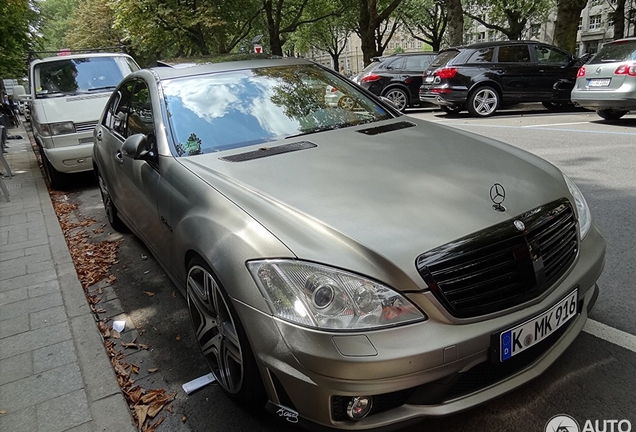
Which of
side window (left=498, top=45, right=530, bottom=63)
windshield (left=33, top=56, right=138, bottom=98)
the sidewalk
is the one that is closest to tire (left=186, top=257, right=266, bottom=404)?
the sidewalk

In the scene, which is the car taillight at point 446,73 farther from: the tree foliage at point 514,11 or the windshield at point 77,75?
the tree foliage at point 514,11

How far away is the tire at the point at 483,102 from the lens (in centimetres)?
1206

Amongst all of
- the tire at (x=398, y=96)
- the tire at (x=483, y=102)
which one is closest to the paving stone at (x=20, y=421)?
the tire at (x=483, y=102)

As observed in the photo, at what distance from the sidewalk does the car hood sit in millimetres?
1318

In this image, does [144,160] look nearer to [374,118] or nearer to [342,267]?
[374,118]

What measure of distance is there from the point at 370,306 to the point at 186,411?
1302 millimetres

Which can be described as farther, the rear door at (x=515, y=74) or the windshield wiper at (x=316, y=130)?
the rear door at (x=515, y=74)

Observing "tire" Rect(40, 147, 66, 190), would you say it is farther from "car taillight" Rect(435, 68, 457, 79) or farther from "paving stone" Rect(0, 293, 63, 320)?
"car taillight" Rect(435, 68, 457, 79)

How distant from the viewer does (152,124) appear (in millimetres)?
3312

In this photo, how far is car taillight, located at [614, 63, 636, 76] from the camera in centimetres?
844

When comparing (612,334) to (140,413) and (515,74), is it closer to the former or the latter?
(140,413)

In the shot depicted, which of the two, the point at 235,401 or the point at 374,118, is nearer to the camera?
the point at 235,401

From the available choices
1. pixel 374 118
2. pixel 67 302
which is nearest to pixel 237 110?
pixel 374 118

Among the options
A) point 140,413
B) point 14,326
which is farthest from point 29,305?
point 140,413
